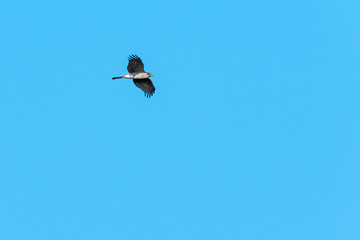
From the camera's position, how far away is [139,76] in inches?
4109

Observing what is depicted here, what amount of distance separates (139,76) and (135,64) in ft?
6.05

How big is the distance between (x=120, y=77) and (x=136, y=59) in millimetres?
4111

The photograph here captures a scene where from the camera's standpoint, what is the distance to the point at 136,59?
10262 cm

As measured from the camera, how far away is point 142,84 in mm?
105438

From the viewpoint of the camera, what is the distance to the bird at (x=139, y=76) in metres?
103

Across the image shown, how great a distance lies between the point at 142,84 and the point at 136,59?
3.94m

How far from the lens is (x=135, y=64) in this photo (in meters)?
103

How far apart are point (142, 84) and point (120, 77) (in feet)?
8.85

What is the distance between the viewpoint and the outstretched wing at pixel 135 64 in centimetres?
10262

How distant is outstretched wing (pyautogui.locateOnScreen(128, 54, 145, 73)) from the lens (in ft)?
337

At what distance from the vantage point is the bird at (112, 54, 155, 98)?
102875 millimetres
